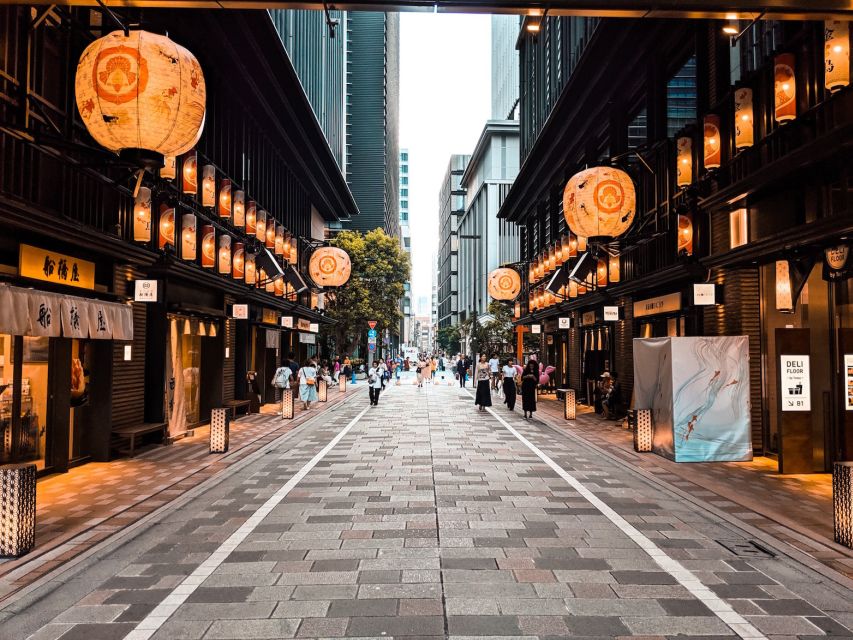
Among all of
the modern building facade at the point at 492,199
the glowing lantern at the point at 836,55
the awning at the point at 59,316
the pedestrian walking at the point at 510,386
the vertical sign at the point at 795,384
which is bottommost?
the pedestrian walking at the point at 510,386

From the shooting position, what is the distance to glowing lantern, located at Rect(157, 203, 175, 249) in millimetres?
14305

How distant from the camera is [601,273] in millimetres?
21969

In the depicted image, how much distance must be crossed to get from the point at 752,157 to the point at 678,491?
7.19 metres

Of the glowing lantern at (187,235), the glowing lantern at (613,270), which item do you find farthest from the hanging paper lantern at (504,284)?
the glowing lantern at (187,235)

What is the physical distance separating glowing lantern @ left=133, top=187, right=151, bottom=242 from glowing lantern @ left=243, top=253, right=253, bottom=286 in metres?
7.08

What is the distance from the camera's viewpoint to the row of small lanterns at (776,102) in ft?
30.2

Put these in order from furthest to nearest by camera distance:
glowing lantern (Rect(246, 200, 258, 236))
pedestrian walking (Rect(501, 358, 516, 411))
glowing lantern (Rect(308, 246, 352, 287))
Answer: pedestrian walking (Rect(501, 358, 516, 411)), glowing lantern (Rect(308, 246, 352, 287)), glowing lantern (Rect(246, 200, 258, 236))

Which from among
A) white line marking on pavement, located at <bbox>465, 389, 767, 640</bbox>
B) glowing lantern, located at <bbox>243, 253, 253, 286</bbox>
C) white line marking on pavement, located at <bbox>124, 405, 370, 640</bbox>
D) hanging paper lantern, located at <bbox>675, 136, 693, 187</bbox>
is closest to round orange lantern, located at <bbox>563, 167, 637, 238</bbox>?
hanging paper lantern, located at <bbox>675, 136, 693, 187</bbox>

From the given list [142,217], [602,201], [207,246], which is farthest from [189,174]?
[602,201]

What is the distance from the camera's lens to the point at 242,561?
19.8 feet

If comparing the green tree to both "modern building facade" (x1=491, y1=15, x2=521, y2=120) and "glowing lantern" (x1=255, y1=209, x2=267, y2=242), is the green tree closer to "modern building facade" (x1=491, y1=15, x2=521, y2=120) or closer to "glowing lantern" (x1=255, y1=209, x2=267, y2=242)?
"glowing lantern" (x1=255, y1=209, x2=267, y2=242)

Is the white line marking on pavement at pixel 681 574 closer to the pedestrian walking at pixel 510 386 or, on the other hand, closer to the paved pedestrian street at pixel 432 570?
the paved pedestrian street at pixel 432 570

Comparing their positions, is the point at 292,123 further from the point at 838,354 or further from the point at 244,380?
the point at 838,354

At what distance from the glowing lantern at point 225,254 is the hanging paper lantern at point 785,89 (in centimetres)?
1457
